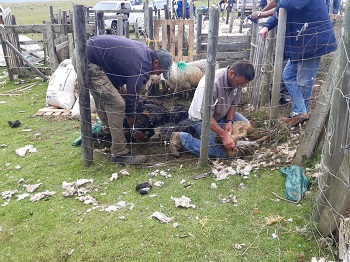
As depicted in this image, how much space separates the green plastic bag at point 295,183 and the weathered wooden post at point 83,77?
2.73 metres

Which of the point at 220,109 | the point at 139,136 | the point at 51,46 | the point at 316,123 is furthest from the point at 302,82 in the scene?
the point at 51,46

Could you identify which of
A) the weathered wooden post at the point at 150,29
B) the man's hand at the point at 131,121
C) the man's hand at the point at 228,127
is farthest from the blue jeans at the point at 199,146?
the weathered wooden post at the point at 150,29

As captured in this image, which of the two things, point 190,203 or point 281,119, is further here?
point 281,119

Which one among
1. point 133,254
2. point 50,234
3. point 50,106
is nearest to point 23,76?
point 50,106

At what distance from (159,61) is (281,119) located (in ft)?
7.35

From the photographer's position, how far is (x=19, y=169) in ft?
16.4

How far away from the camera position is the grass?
Result: 10.7 feet

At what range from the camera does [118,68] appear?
15.3 feet

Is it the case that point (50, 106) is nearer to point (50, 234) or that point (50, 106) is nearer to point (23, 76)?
point (23, 76)

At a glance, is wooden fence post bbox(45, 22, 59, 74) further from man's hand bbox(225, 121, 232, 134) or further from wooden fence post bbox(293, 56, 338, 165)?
wooden fence post bbox(293, 56, 338, 165)

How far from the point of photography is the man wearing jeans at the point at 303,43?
4.96 meters

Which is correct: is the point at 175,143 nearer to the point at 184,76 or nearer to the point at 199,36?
the point at 184,76

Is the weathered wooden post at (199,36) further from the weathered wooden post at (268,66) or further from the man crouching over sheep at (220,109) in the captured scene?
the man crouching over sheep at (220,109)

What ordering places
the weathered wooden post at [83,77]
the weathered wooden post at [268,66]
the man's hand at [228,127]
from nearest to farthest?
→ the weathered wooden post at [83,77] < the man's hand at [228,127] < the weathered wooden post at [268,66]
